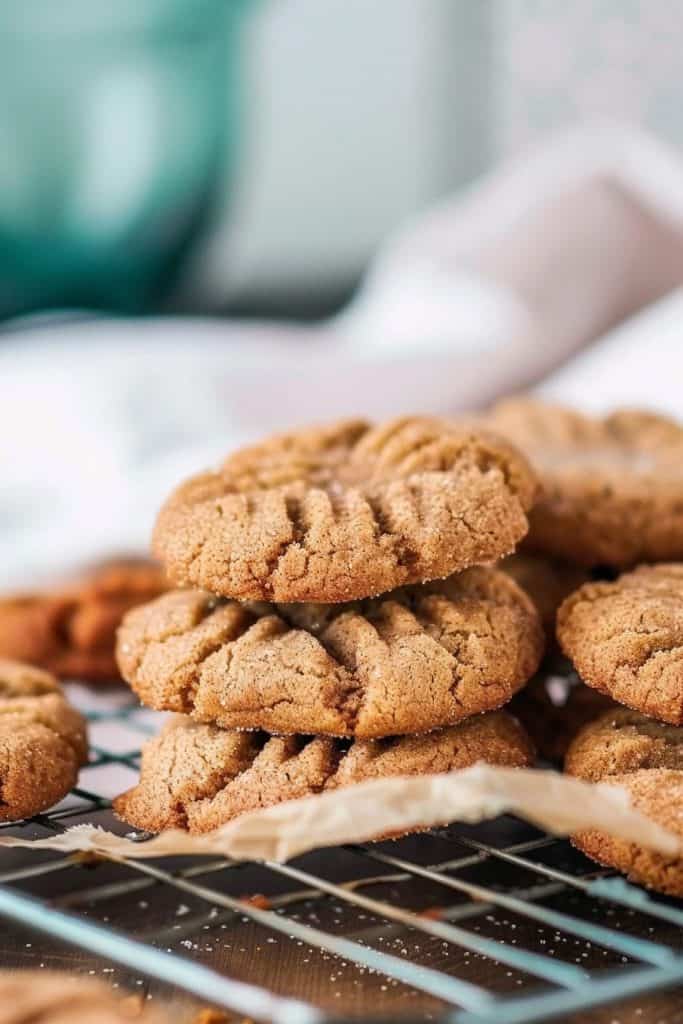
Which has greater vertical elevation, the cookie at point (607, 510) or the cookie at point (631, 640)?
the cookie at point (607, 510)

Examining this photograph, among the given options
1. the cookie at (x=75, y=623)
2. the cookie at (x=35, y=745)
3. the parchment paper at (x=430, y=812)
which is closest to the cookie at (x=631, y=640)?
the parchment paper at (x=430, y=812)

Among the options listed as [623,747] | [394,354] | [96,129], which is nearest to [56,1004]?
[623,747]

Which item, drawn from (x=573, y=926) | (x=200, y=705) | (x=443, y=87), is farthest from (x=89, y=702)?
(x=443, y=87)

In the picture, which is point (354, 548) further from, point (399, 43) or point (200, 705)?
point (399, 43)

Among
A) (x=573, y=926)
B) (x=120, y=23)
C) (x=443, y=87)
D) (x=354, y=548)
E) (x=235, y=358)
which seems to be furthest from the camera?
(x=443, y=87)

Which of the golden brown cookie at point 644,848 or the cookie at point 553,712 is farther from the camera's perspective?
the cookie at point 553,712

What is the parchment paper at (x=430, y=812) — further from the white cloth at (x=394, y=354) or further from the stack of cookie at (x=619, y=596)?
the white cloth at (x=394, y=354)
